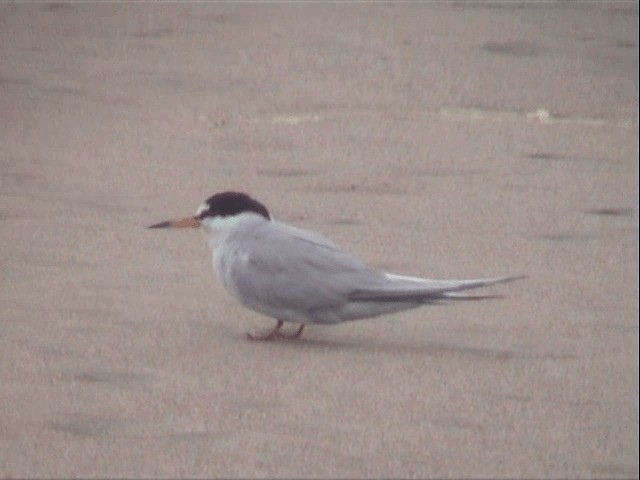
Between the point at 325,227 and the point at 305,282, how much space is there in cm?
143

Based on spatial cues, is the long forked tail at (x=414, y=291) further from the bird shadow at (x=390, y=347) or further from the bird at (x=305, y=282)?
the bird shadow at (x=390, y=347)

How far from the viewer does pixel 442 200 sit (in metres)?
7.46

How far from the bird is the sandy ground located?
129mm

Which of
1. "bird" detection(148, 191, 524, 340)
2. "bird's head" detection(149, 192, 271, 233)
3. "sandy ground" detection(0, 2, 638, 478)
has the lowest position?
"sandy ground" detection(0, 2, 638, 478)

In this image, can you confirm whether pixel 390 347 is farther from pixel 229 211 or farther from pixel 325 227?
pixel 325 227

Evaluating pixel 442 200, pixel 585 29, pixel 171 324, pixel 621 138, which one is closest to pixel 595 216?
pixel 442 200

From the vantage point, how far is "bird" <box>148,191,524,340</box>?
18.5 feet

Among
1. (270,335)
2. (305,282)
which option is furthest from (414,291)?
(270,335)

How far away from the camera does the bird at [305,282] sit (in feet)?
18.5

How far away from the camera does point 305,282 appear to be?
5.67 metres

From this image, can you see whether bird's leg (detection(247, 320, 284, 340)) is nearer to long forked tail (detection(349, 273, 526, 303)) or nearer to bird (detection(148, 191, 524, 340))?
bird (detection(148, 191, 524, 340))

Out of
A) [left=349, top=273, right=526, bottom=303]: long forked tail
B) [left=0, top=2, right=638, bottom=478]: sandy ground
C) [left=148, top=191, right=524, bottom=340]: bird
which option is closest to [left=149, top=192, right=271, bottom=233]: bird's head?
[left=148, top=191, right=524, bottom=340]: bird

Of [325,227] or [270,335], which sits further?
[325,227]

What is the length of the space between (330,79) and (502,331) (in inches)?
143
